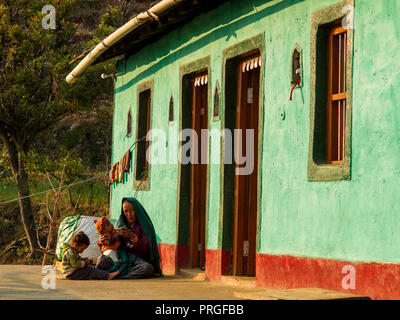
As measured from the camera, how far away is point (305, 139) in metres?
8.72

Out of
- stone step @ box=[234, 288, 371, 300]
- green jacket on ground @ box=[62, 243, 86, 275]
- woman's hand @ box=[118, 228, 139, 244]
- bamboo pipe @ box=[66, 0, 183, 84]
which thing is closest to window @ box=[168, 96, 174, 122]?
bamboo pipe @ box=[66, 0, 183, 84]

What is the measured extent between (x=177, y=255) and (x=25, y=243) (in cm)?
1153

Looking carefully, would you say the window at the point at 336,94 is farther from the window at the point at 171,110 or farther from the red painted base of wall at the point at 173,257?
the window at the point at 171,110

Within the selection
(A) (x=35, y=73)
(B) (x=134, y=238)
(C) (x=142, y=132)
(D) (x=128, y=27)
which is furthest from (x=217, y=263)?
(A) (x=35, y=73)

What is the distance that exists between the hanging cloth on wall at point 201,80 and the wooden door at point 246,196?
123 centimetres

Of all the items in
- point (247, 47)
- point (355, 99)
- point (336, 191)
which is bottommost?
point (336, 191)

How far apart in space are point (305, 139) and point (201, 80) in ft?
11.7

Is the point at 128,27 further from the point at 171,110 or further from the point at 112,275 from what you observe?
the point at 112,275

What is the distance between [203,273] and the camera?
11281 mm

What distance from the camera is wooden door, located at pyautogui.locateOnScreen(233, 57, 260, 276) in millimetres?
10578
